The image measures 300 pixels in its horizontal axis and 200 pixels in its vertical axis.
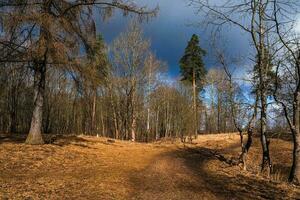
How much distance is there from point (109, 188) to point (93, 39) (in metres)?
9.54

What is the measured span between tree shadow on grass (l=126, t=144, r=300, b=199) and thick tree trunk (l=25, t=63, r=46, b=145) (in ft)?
16.5

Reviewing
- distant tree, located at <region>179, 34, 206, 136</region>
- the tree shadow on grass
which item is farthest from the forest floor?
distant tree, located at <region>179, 34, 206, 136</region>

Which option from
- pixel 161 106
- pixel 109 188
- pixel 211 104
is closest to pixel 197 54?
pixel 161 106

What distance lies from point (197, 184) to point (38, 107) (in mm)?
8201

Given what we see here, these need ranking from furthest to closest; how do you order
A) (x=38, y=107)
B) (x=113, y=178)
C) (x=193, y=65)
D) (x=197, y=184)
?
(x=193, y=65) < (x=38, y=107) < (x=197, y=184) < (x=113, y=178)

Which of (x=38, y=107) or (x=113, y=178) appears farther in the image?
(x=38, y=107)

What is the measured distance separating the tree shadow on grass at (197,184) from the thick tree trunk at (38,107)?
198 inches

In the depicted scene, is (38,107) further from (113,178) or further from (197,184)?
(197,184)

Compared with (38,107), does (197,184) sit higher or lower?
lower

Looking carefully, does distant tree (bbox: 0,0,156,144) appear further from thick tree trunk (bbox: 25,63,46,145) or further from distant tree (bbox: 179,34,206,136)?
distant tree (bbox: 179,34,206,136)

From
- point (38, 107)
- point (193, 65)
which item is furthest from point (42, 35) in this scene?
point (193, 65)

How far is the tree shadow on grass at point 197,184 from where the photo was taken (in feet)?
28.8

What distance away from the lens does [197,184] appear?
10.1m

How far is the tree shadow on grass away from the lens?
877cm
